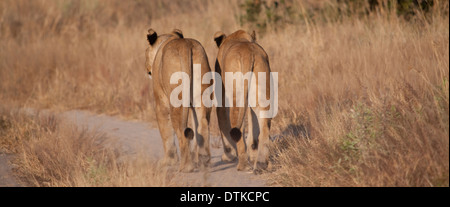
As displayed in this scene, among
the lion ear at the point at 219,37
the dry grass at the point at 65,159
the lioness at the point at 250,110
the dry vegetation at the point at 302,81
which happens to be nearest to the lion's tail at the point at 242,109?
the lioness at the point at 250,110

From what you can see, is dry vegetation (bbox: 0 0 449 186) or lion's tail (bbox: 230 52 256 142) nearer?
dry vegetation (bbox: 0 0 449 186)

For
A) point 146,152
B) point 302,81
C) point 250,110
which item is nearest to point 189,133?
point 250,110

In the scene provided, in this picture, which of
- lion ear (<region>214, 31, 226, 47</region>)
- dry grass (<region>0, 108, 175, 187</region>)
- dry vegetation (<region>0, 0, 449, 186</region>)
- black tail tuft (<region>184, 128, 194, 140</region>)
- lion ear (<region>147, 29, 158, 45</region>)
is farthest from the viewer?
lion ear (<region>214, 31, 226, 47</region>)

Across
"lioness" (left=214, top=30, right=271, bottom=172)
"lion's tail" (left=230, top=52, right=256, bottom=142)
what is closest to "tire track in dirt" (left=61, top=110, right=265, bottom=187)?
"lioness" (left=214, top=30, right=271, bottom=172)

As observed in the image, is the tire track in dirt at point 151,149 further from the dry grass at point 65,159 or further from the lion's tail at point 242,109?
the lion's tail at point 242,109

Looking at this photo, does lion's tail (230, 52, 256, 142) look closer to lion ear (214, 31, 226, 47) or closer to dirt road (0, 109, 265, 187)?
dirt road (0, 109, 265, 187)

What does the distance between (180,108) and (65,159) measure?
56.5 inches

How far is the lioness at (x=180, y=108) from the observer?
5336mm

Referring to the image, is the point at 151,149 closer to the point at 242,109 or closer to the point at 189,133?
the point at 189,133

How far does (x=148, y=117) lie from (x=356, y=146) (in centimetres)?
456

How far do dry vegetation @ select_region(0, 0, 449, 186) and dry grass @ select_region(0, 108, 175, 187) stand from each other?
0.03 meters

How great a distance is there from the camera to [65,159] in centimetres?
579

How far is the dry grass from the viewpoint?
477 centimetres
